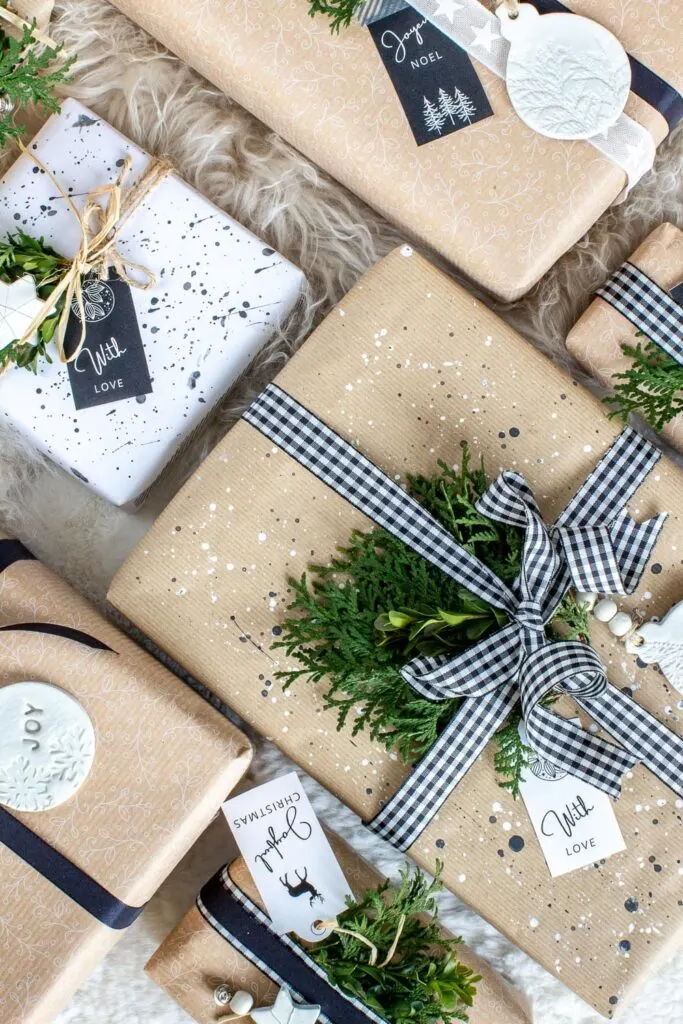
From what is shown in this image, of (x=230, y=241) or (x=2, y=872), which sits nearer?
(x=2, y=872)

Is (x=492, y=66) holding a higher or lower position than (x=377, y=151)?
higher

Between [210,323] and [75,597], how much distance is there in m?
0.38

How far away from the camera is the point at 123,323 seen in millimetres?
1089

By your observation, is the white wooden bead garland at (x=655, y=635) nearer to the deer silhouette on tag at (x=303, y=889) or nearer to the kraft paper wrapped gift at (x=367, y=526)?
the kraft paper wrapped gift at (x=367, y=526)

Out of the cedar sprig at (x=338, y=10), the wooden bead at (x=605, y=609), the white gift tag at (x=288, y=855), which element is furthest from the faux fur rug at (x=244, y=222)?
the wooden bead at (x=605, y=609)

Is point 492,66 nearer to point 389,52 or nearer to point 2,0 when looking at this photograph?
point 389,52

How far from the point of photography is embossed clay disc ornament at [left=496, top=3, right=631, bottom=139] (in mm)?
988

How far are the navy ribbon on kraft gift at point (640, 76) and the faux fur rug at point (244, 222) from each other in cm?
14

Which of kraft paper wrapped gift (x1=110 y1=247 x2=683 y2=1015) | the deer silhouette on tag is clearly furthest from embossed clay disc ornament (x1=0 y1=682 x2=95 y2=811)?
the deer silhouette on tag

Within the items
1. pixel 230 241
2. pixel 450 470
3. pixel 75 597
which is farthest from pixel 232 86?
pixel 75 597

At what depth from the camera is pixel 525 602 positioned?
0.94m

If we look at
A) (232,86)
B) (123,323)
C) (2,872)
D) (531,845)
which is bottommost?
(2,872)

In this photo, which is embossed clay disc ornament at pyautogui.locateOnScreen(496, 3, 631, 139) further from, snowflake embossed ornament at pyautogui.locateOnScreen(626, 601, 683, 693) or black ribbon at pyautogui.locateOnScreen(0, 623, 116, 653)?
black ribbon at pyautogui.locateOnScreen(0, 623, 116, 653)

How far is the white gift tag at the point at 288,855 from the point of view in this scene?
39.7 inches
